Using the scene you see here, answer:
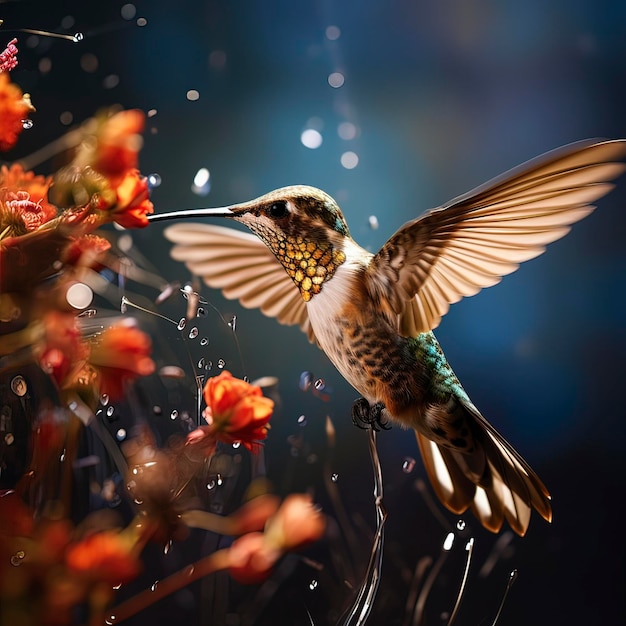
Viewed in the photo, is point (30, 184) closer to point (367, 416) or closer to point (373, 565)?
point (367, 416)

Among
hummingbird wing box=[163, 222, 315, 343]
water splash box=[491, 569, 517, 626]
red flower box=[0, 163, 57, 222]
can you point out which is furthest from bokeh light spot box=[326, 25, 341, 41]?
water splash box=[491, 569, 517, 626]

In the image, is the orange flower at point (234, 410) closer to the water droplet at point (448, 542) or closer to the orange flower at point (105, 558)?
the orange flower at point (105, 558)

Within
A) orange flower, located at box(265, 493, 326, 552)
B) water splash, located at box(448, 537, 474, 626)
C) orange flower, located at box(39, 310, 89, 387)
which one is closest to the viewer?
orange flower, located at box(39, 310, 89, 387)

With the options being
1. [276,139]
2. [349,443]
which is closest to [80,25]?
[276,139]

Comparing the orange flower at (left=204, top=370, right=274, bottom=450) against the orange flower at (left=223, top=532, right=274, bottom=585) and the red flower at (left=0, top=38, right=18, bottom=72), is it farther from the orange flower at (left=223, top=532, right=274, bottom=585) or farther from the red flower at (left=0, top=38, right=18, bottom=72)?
the red flower at (left=0, top=38, right=18, bottom=72)

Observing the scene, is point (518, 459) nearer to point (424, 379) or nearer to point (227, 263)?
point (424, 379)

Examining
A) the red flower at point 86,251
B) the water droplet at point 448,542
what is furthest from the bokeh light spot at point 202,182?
the water droplet at point 448,542
